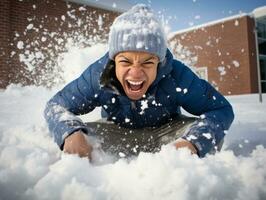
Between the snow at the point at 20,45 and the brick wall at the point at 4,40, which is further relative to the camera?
the snow at the point at 20,45

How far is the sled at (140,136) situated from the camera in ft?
8.06

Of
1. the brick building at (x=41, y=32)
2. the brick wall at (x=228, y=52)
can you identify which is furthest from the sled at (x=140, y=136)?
the brick wall at (x=228, y=52)

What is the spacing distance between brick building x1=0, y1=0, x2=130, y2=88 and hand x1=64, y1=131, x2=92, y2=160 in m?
7.18

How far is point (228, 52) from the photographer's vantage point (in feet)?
57.9

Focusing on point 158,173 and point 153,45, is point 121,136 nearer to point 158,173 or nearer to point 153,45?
point 153,45

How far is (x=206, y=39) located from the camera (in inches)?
736

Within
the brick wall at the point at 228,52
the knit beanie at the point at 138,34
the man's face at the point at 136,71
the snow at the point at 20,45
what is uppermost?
the snow at the point at 20,45

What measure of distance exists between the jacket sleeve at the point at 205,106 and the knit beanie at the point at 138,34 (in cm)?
24

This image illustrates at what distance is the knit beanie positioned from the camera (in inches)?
89.0

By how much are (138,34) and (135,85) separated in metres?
0.35

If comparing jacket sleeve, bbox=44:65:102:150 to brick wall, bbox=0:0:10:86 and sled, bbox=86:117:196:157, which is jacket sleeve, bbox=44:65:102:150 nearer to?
sled, bbox=86:117:196:157

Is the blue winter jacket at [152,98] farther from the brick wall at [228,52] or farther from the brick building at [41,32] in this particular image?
the brick wall at [228,52]

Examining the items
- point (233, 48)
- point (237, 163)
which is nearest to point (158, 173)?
point (237, 163)

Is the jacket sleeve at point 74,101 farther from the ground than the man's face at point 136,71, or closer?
closer
